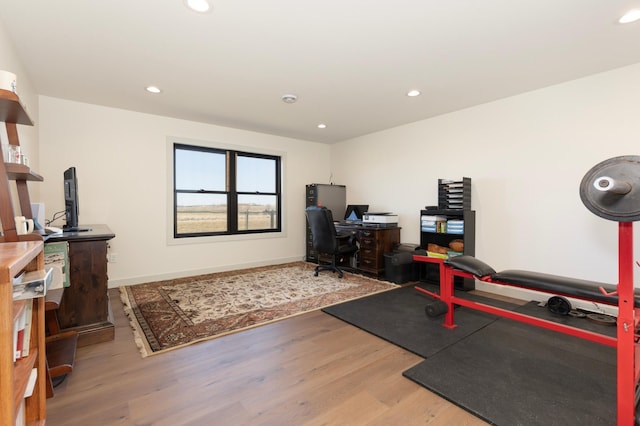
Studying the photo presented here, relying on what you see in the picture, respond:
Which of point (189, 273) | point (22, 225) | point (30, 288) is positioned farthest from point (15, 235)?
point (189, 273)

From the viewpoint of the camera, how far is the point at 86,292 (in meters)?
2.35

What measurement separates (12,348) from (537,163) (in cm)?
429

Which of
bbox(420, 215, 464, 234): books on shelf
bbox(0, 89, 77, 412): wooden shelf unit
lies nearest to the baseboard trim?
bbox(0, 89, 77, 412): wooden shelf unit

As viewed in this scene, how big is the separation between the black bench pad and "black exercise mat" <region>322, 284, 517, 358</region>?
574mm

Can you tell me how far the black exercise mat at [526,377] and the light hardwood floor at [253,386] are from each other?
0.47 feet

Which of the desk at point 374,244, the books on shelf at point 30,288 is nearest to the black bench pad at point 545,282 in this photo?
the desk at point 374,244

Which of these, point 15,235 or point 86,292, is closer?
point 15,235

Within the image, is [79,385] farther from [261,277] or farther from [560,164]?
[560,164]

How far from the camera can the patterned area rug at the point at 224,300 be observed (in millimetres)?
2566

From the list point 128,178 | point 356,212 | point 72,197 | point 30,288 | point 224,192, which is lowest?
point 30,288

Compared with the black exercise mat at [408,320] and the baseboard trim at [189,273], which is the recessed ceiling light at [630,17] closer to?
the black exercise mat at [408,320]

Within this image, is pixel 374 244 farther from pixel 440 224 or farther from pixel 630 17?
pixel 630 17

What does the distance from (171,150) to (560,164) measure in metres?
4.96

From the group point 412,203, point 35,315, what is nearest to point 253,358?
point 35,315
